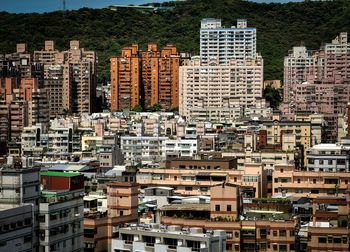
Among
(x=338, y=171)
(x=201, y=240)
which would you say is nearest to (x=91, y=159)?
(x=338, y=171)

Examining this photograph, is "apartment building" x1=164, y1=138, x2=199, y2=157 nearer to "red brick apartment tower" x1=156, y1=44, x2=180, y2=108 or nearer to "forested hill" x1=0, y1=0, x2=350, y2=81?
"red brick apartment tower" x1=156, y1=44, x2=180, y2=108

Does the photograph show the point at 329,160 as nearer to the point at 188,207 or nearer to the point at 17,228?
the point at 188,207

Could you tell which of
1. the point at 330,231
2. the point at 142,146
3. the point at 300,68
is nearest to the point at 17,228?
the point at 330,231

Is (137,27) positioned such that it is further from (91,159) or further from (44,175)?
(44,175)

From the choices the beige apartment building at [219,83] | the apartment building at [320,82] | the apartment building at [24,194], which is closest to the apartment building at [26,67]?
the beige apartment building at [219,83]

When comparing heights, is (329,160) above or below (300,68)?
below

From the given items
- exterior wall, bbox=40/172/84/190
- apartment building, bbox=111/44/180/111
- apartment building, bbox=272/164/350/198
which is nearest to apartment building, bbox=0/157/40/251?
exterior wall, bbox=40/172/84/190
